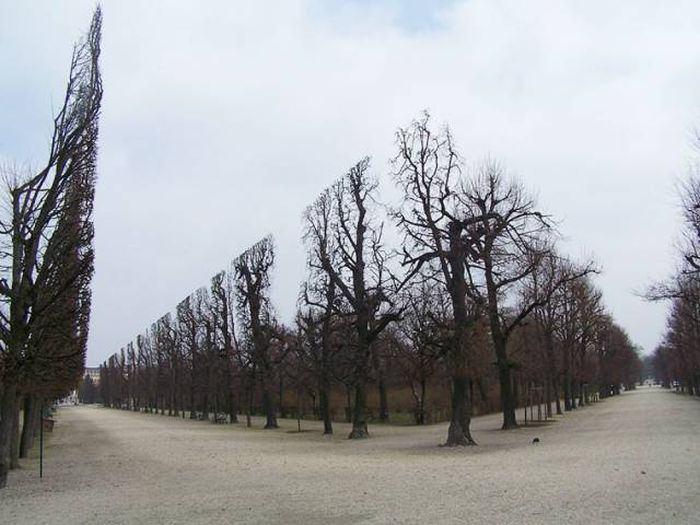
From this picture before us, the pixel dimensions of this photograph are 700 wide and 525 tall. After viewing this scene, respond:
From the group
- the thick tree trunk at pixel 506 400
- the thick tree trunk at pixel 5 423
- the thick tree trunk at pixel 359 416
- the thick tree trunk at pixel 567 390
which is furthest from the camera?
the thick tree trunk at pixel 567 390

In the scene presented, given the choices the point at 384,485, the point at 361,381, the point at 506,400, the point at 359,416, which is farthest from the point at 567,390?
the point at 384,485

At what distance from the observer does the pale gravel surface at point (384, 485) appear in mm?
11781

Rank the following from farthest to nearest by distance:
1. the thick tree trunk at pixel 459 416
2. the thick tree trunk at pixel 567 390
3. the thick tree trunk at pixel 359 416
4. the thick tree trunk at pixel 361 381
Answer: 1. the thick tree trunk at pixel 567 390
2. the thick tree trunk at pixel 359 416
3. the thick tree trunk at pixel 361 381
4. the thick tree trunk at pixel 459 416

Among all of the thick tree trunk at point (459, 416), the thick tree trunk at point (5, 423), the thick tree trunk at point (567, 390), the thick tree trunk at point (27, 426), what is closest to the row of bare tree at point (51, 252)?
the thick tree trunk at point (5, 423)

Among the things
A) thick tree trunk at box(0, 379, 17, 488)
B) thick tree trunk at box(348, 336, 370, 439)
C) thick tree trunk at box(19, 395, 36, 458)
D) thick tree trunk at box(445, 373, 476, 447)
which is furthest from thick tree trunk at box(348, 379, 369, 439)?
thick tree trunk at box(0, 379, 17, 488)

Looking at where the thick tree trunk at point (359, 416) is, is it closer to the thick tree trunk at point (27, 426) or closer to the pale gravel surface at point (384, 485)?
the pale gravel surface at point (384, 485)

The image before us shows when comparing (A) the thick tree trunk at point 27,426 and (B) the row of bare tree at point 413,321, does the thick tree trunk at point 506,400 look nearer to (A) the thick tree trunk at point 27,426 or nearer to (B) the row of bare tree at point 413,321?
(B) the row of bare tree at point 413,321

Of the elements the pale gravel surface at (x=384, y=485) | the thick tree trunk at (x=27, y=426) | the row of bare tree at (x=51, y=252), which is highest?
the row of bare tree at (x=51, y=252)

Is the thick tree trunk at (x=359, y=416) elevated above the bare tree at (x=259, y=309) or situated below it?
below

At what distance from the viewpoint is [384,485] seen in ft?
51.0

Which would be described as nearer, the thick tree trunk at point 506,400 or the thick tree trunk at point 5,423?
the thick tree trunk at point 5,423

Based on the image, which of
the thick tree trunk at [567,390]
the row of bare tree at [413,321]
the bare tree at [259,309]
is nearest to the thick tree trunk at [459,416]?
the row of bare tree at [413,321]

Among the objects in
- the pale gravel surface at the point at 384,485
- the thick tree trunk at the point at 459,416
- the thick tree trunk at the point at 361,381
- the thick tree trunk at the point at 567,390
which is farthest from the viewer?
the thick tree trunk at the point at 567,390

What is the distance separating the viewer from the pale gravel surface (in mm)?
11781
